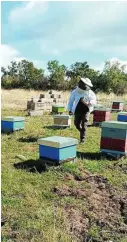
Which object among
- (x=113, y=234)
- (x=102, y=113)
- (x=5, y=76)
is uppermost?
(x=5, y=76)

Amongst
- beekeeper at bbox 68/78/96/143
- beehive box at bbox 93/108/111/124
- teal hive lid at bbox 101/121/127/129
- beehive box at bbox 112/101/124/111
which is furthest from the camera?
beehive box at bbox 112/101/124/111

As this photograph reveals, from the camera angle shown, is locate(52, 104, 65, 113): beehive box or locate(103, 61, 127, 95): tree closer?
locate(52, 104, 65, 113): beehive box

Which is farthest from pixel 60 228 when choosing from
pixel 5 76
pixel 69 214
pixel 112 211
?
pixel 5 76

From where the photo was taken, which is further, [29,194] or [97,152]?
[97,152]

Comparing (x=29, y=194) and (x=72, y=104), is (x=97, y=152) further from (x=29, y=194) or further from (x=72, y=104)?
(x=29, y=194)

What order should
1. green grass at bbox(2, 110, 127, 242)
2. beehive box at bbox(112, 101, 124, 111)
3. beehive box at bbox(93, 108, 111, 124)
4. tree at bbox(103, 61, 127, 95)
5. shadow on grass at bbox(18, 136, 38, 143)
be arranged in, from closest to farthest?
green grass at bbox(2, 110, 127, 242) < shadow on grass at bbox(18, 136, 38, 143) < beehive box at bbox(93, 108, 111, 124) < beehive box at bbox(112, 101, 124, 111) < tree at bbox(103, 61, 127, 95)

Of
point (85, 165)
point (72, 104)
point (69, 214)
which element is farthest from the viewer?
point (72, 104)

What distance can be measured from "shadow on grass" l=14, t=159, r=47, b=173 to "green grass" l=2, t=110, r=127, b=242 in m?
0.10

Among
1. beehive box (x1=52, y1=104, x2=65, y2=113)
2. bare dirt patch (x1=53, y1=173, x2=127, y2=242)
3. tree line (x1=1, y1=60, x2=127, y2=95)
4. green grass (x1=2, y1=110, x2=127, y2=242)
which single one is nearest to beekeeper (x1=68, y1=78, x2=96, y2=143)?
green grass (x1=2, y1=110, x2=127, y2=242)

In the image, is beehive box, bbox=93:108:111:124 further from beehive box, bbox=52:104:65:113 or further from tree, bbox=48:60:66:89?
tree, bbox=48:60:66:89

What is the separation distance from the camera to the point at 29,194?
437cm

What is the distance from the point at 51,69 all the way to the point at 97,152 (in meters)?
29.6

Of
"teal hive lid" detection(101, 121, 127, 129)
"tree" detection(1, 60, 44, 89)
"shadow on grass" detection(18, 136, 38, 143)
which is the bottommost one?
"shadow on grass" detection(18, 136, 38, 143)

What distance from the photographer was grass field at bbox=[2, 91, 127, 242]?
347 cm
